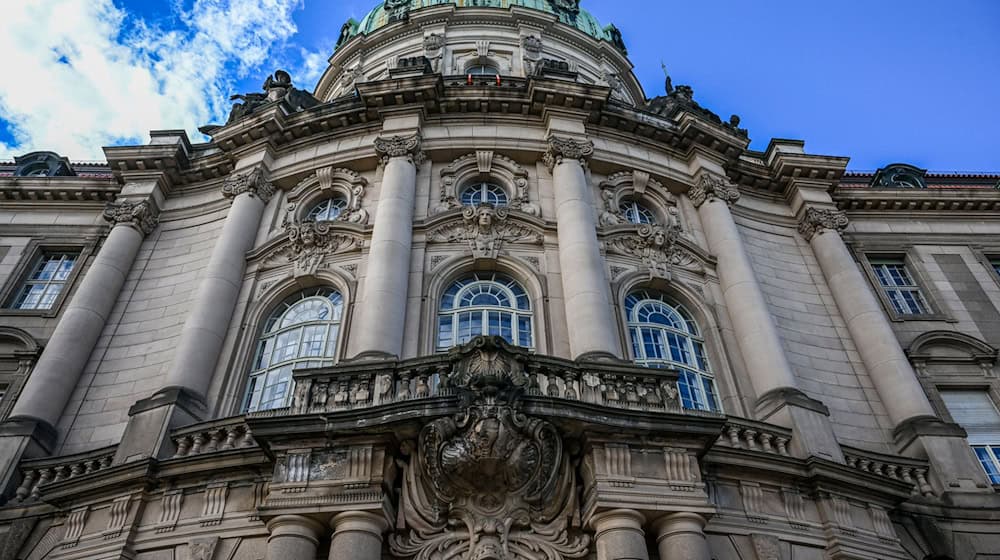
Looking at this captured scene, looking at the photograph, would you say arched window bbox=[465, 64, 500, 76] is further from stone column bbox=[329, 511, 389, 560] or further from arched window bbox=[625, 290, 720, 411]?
stone column bbox=[329, 511, 389, 560]

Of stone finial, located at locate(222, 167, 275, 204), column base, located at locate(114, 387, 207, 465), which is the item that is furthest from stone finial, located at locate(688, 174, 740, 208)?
column base, located at locate(114, 387, 207, 465)

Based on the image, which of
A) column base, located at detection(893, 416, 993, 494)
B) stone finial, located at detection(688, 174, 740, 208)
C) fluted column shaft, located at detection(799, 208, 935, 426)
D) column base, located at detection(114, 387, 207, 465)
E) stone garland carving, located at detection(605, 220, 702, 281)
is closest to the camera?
column base, located at detection(114, 387, 207, 465)

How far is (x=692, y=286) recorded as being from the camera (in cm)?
1720

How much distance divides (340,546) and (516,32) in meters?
25.1

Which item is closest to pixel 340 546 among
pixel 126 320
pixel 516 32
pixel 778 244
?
pixel 126 320

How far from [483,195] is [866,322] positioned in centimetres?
1045

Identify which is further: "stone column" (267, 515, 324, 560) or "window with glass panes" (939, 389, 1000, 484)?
"window with glass panes" (939, 389, 1000, 484)

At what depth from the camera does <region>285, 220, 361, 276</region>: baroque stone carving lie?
56.0ft

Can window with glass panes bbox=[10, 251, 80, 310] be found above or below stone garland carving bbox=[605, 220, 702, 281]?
above

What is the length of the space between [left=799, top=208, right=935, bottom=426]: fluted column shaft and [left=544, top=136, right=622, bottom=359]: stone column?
6.86m

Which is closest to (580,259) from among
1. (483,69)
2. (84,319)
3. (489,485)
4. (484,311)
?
(484,311)

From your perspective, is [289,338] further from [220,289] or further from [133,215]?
[133,215]

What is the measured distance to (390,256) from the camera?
15.5 metres

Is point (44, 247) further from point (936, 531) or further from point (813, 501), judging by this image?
point (936, 531)
